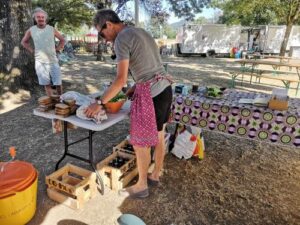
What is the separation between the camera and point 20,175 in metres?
2.11

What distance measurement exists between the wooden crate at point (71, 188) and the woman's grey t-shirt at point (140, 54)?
109 centimetres

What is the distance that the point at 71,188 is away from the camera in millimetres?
2447

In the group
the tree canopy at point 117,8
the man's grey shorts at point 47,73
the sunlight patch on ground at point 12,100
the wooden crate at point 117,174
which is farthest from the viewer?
the tree canopy at point 117,8

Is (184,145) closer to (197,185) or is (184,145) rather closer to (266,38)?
(197,185)

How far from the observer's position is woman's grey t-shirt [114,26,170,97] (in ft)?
6.88

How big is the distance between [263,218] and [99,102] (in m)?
1.84

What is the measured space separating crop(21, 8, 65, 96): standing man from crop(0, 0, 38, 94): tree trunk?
142cm

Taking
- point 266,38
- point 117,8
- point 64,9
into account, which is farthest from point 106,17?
point 266,38

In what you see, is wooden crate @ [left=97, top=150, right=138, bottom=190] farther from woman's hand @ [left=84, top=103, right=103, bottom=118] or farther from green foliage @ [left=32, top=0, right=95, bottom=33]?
green foliage @ [left=32, top=0, right=95, bottom=33]

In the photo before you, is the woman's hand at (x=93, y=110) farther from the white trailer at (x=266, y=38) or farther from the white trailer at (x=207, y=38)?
the white trailer at (x=266, y=38)

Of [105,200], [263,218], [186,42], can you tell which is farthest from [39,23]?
[186,42]

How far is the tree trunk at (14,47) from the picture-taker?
5.62 metres

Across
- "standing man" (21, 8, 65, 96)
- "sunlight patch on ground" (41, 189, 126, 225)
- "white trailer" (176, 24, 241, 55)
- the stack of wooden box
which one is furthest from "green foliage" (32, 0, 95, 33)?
"sunlight patch on ground" (41, 189, 126, 225)

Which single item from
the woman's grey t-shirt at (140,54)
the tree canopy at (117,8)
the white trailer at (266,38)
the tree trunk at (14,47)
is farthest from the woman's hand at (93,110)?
the white trailer at (266,38)
